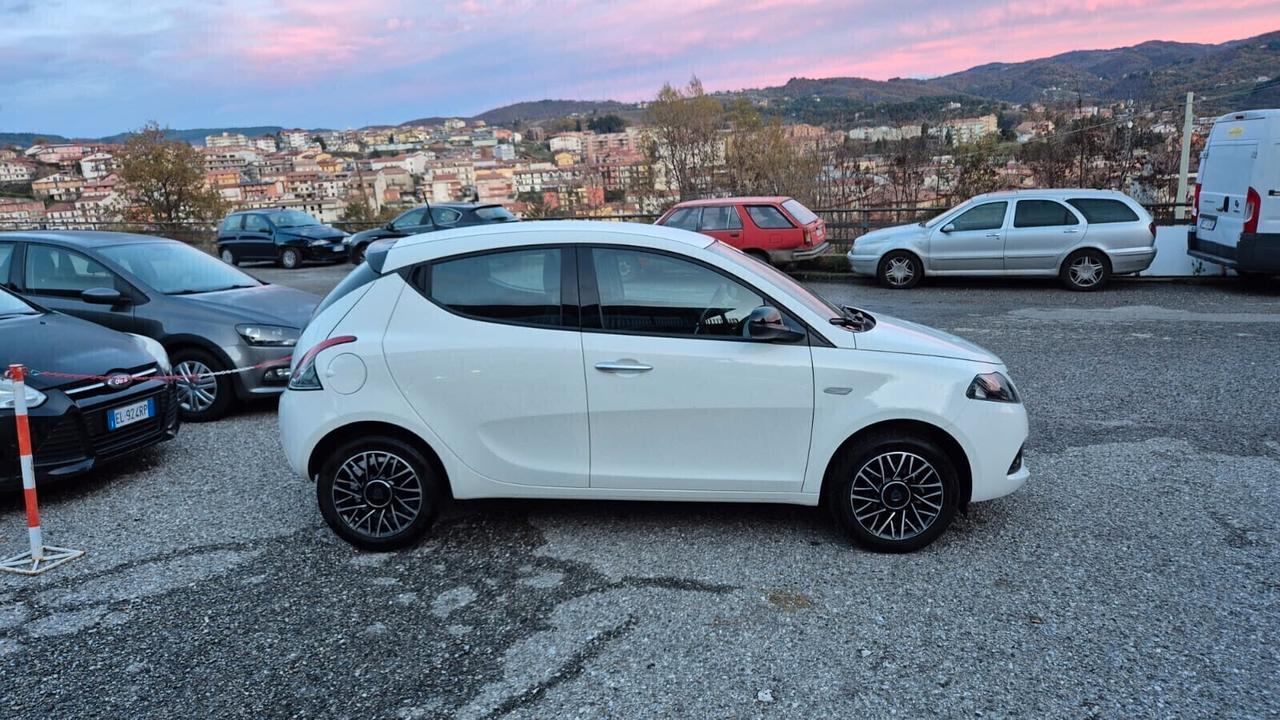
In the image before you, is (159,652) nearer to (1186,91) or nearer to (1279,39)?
(1186,91)

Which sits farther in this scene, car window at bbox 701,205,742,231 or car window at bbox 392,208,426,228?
car window at bbox 392,208,426,228

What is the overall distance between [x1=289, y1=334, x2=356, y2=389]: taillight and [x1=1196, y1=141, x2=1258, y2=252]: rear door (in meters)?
12.0

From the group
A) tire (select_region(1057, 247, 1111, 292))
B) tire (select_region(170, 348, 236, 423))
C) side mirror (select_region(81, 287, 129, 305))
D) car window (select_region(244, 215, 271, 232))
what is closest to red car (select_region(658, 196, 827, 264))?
tire (select_region(1057, 247, 1111, 292))

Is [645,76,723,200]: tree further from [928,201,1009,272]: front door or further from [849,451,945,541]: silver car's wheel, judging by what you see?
[849,451,945,541]: silver car's wheel

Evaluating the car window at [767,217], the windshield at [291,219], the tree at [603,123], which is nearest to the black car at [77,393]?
the car window at [767,217]

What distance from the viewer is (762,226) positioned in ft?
49.6

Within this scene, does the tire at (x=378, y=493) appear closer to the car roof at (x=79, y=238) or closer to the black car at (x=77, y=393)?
the black car at (x=77, y=393)

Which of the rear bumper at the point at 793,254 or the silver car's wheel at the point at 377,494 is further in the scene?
the rear bumper at the point at 793,254

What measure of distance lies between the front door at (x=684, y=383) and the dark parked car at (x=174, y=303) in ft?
14.0

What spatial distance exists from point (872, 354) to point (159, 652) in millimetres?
3513

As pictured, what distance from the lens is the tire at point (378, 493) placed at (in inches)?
171

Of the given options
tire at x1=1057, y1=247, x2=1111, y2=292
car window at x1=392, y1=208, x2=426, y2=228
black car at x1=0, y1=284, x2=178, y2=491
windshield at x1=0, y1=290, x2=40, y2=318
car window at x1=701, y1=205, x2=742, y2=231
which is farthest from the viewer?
car window at x1=392, y1=208, x2=426, y2=228

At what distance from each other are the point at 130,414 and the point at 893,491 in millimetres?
4997

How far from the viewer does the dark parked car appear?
23.7 ft
